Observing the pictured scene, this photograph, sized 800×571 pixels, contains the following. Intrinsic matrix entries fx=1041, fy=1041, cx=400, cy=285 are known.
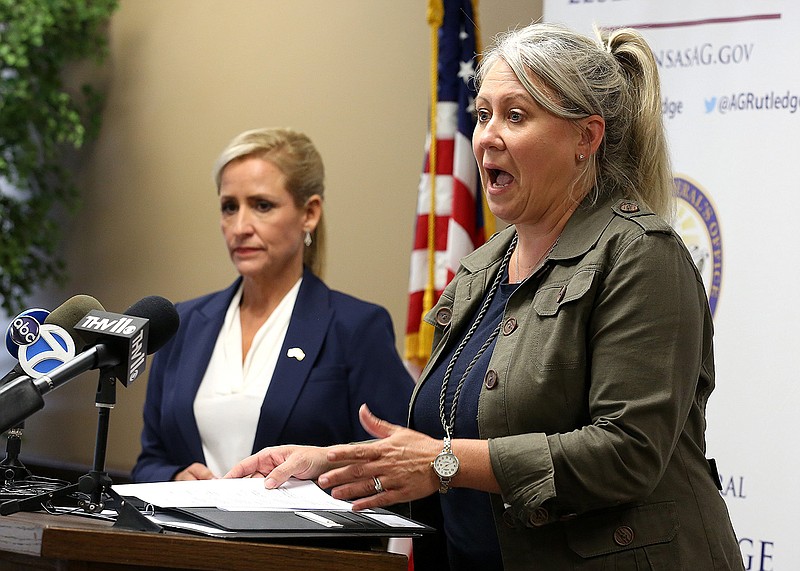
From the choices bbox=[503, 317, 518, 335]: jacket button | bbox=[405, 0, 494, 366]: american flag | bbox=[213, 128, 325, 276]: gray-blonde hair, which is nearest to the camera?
bbox=[503, 317, 518, 335]: jacket button

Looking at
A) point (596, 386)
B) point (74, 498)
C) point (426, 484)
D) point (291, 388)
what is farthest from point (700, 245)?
point (74, 498)

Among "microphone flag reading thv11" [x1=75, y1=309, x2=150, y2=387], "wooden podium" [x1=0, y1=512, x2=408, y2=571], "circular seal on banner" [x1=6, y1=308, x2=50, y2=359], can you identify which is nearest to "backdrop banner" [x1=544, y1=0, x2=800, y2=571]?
"wooden podium" [x1=0, y1=512, x2=408, y2=571]

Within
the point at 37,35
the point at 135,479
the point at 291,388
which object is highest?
the point at 37,35

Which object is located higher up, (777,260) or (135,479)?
(777,260)

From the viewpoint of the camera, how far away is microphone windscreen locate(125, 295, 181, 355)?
1.69 meters

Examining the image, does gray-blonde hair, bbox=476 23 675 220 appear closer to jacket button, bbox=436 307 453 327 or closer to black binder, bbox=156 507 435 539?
jacket button, bbox=436 307 453 327

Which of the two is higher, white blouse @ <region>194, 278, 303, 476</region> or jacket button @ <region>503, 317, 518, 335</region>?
jacket button @ <region>503, 317, 518, 335</region>

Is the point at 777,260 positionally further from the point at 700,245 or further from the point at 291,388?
the point at 291,388

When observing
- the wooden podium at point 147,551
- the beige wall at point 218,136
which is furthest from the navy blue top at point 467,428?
the beige wall at point 218,136

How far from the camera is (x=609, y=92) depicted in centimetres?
185

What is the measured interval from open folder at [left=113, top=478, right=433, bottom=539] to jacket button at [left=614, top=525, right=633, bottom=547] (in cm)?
31

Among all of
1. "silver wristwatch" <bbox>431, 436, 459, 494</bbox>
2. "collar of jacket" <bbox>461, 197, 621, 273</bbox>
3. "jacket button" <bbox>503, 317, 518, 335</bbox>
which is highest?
"collar of jacket" <bbox>461, 197, 621, 273</bbox>

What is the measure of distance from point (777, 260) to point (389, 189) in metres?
1.97

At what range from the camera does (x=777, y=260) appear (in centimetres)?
277
